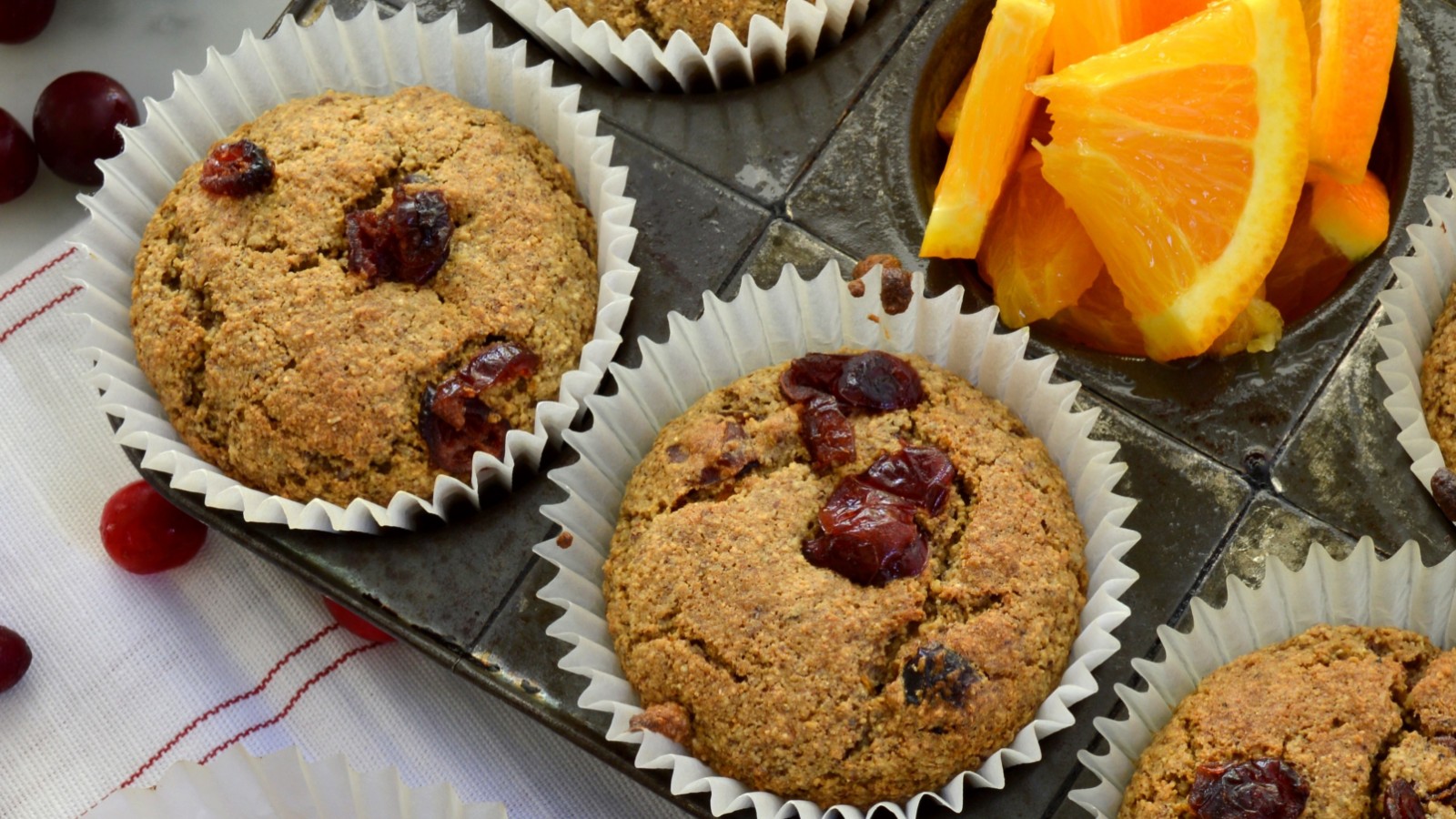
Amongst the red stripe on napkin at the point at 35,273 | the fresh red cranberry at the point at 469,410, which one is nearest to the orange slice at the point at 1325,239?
the fresh red cranberry at the point at 469,410

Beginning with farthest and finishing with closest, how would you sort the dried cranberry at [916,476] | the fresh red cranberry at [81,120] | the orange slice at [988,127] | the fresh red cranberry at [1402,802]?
the fresh red cranberry at [81,120] → the orange slice at [988,127] → the dried cranberry at [916,476] → the fresh red cranberry at [1402,802]

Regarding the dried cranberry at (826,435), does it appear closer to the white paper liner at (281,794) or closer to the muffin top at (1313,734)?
the muffin top at (1313,734)

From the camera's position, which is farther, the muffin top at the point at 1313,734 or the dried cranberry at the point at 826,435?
the dried cranberry at the point at 826,435

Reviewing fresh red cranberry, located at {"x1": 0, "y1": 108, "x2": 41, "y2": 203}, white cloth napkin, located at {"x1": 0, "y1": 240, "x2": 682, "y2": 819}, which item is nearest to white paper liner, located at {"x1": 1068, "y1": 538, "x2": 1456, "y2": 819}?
white cloth napkin, located at {"x1": 0, "y1": 240, "x2": 682, "y2": 819}

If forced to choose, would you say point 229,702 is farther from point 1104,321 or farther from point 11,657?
point 1104,321

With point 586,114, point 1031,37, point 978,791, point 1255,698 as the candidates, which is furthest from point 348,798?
point 1031,37

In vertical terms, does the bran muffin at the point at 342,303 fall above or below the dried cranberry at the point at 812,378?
above
